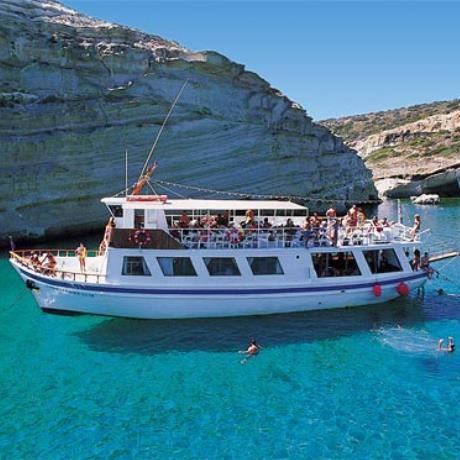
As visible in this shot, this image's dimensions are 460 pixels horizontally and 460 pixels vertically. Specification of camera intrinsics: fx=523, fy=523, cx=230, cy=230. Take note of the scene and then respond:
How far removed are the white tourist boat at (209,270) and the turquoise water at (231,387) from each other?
0.68 meters

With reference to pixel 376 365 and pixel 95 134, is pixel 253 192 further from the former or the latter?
pixel 376 365

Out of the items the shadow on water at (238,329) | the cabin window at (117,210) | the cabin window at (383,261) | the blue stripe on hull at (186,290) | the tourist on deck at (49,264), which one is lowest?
the shadow on water at (238,329)

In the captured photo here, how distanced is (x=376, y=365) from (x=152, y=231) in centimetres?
863

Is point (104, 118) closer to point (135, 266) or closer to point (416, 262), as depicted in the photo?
point (135, 266)

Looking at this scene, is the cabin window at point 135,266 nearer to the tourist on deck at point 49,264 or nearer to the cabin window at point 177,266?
the cabin window at point 177,266

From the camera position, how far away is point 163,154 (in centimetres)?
3850

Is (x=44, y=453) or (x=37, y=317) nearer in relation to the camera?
(x=44, y=453)

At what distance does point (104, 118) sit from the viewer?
35.4 meters

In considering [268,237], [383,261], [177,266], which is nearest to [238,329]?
[177,266]

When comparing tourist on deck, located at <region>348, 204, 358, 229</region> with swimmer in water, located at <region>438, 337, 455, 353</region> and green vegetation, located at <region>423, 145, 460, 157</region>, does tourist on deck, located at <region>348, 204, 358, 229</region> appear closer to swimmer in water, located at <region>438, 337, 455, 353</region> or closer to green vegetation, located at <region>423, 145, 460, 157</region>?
swimmer in water, located at <region>438, 337, 455, 353</region>

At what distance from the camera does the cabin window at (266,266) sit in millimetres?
19094

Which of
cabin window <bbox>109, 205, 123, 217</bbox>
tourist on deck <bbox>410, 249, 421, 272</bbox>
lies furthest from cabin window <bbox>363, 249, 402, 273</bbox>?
cabin window <bbox>109, 205, 123, 217</bbox>

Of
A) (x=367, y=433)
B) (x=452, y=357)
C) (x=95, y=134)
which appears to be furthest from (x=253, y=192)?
(x=367, y=433)

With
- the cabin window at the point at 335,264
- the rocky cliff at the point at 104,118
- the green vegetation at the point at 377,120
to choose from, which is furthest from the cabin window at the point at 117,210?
the green vegetation at the point at 377,120
